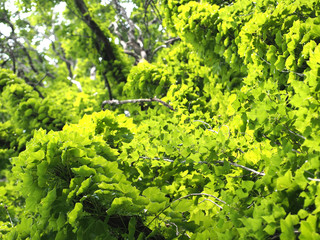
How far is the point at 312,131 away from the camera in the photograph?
4.22 ft

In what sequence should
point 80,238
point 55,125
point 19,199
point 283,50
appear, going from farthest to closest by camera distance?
point 19,199 → point 55,125 → point 283,50 → point 80,238

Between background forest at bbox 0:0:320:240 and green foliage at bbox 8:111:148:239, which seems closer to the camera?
background forest at bbox 0:0:320:240

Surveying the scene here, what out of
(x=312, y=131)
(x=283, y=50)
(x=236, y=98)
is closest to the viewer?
(x=312, y=131)

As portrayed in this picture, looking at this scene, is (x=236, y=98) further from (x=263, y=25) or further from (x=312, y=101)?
(x=263, y=25)

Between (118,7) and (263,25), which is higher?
(118,7)

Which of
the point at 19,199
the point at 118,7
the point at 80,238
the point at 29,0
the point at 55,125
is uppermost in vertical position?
the point at 29,0

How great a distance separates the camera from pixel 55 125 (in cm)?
439

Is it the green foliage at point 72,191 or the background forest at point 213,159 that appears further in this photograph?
the green foliage at point 72,191

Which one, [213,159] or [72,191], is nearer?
[72,191]

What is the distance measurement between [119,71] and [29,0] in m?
3.44

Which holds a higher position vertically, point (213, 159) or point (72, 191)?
point (72, 191)

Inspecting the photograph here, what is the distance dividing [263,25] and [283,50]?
33cm

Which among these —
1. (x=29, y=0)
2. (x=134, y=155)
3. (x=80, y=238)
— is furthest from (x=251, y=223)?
(x=29, y=0)

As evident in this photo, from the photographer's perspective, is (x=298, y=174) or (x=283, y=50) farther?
(x=283, y=50)
